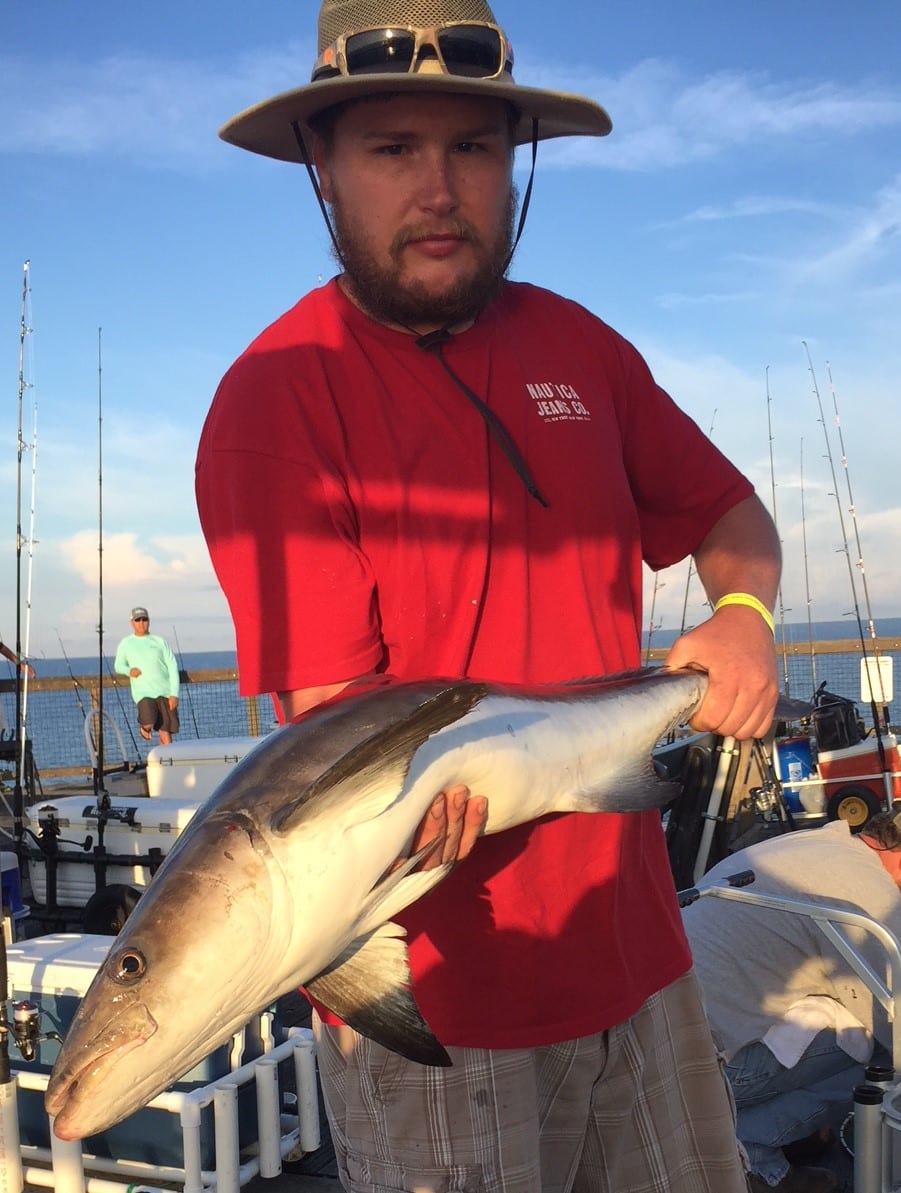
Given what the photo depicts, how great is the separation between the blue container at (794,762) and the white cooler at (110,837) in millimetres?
4486

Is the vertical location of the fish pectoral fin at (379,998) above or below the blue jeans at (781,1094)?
above

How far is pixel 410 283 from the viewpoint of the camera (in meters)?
2.21

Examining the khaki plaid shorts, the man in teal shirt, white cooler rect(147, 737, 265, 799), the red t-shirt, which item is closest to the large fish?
the red t-shirt

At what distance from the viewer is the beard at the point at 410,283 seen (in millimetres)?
2215

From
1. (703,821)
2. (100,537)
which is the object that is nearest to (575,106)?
(703,821)

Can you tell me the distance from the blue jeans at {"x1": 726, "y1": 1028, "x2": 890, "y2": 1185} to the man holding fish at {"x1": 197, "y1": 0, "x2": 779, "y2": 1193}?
195 centimetres

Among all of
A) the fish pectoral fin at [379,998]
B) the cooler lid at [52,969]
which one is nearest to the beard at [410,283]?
the fish pectoral fin at [379,998]

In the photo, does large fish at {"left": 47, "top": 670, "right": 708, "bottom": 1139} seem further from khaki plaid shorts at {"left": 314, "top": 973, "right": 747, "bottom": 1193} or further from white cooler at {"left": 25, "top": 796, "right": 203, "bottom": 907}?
white cooler at {"left": 25, "top": 796, "right": 203, "bottom": 907}

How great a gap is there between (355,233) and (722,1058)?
1.92 meters

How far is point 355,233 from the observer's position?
88.7 inches

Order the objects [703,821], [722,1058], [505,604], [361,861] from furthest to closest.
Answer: [703,821] → [722,1058] → [505,604] → [361,861]

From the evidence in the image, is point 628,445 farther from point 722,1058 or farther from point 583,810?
point 722,1058

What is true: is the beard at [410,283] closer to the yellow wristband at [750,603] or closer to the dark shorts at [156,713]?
the yellow wristband at [750,603]

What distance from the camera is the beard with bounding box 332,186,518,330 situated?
2.21 m
